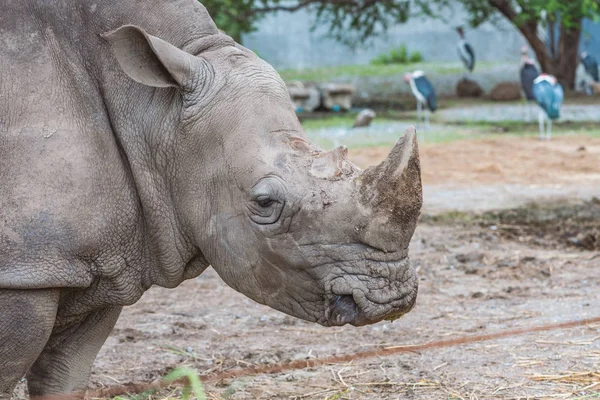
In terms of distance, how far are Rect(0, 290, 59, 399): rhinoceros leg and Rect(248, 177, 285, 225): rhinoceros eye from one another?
26.6 inches

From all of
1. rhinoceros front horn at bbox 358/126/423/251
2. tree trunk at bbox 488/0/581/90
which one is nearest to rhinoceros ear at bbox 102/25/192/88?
rhinoceros front horn at bbox 358/126/423/251

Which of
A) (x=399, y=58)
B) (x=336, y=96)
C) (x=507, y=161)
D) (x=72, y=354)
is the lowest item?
(x=399, y=58)

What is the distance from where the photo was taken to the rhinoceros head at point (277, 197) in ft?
9.94

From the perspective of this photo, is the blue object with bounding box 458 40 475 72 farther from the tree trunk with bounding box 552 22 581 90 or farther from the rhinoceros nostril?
the rhinoceros nostril

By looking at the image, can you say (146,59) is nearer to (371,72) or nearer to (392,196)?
(392,196)

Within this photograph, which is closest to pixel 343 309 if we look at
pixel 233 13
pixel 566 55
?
pixel 233 13

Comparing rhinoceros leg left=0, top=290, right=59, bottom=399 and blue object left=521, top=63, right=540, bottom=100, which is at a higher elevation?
rhinoceros leg left=0, top=290, right=59, bottom=399

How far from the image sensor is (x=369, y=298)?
3043mm

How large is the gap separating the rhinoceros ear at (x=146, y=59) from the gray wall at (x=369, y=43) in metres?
26.2

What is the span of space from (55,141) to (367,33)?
18.8 metres

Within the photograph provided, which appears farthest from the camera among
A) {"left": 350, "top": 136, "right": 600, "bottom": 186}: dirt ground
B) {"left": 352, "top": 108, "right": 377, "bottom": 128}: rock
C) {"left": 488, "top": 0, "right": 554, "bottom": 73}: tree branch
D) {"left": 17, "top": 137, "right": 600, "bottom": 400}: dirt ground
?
{"left": 488, "top": 0, "right": 554, "bottom": 73}: tree branch

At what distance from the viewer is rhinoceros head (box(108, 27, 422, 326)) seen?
3.03 meters

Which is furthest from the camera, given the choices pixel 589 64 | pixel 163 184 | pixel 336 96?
pixel 589 64

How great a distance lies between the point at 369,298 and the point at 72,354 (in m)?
1.25
